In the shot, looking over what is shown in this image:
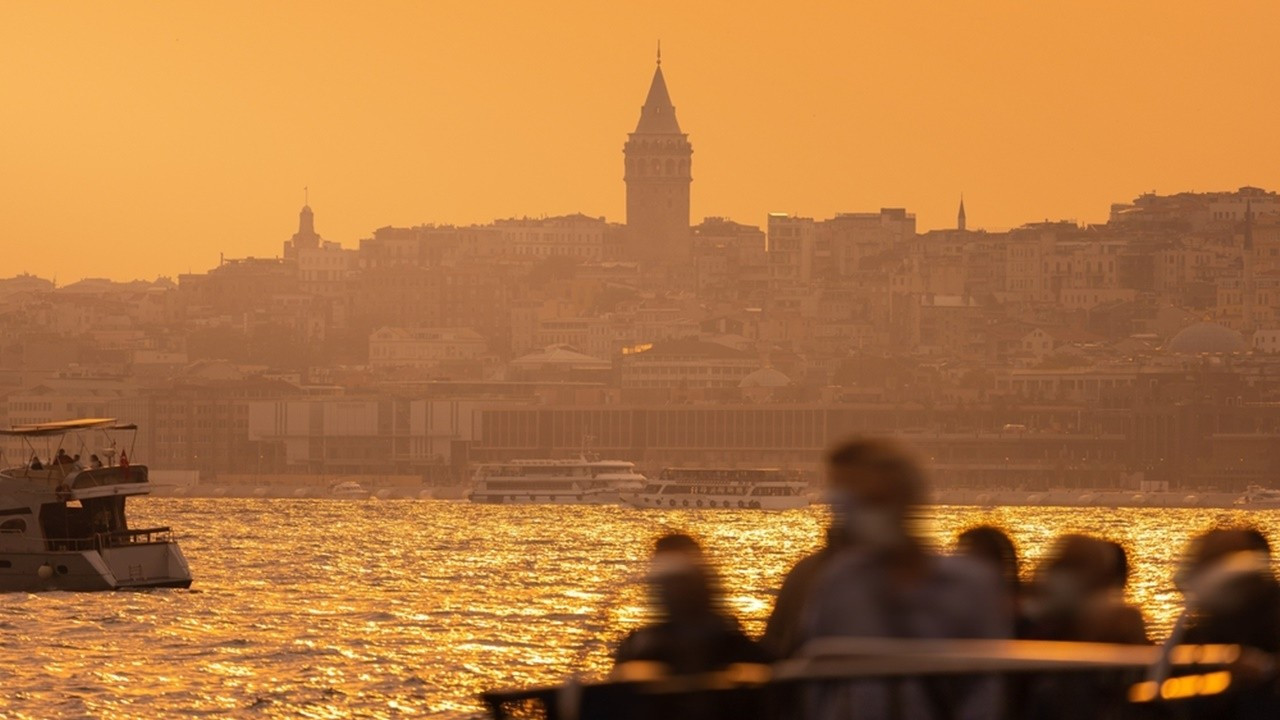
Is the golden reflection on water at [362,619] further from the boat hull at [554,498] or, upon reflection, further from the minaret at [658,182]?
the minaret at [658,182]

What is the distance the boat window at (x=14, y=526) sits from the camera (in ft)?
116

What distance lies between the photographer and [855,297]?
159625mm

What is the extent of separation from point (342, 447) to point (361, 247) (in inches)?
2380

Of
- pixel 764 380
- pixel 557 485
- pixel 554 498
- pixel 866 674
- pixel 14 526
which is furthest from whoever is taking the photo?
pixel 764 380

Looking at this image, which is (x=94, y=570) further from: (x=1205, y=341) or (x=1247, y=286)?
(x=1247, y=286)

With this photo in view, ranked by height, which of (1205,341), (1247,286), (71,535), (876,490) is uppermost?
(1247,286)

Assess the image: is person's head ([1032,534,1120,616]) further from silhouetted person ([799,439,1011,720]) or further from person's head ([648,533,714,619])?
silhouetted person ([799,439,1011,720])

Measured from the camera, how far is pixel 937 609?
561cm

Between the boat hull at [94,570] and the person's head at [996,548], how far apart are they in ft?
93.9

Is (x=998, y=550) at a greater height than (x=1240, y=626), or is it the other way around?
(x=998, y=550)

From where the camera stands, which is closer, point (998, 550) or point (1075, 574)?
point (1075, 574)

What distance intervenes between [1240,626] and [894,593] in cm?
125

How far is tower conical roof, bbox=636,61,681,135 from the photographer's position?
181750mm

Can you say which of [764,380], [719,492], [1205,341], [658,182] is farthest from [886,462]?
[658,182]
